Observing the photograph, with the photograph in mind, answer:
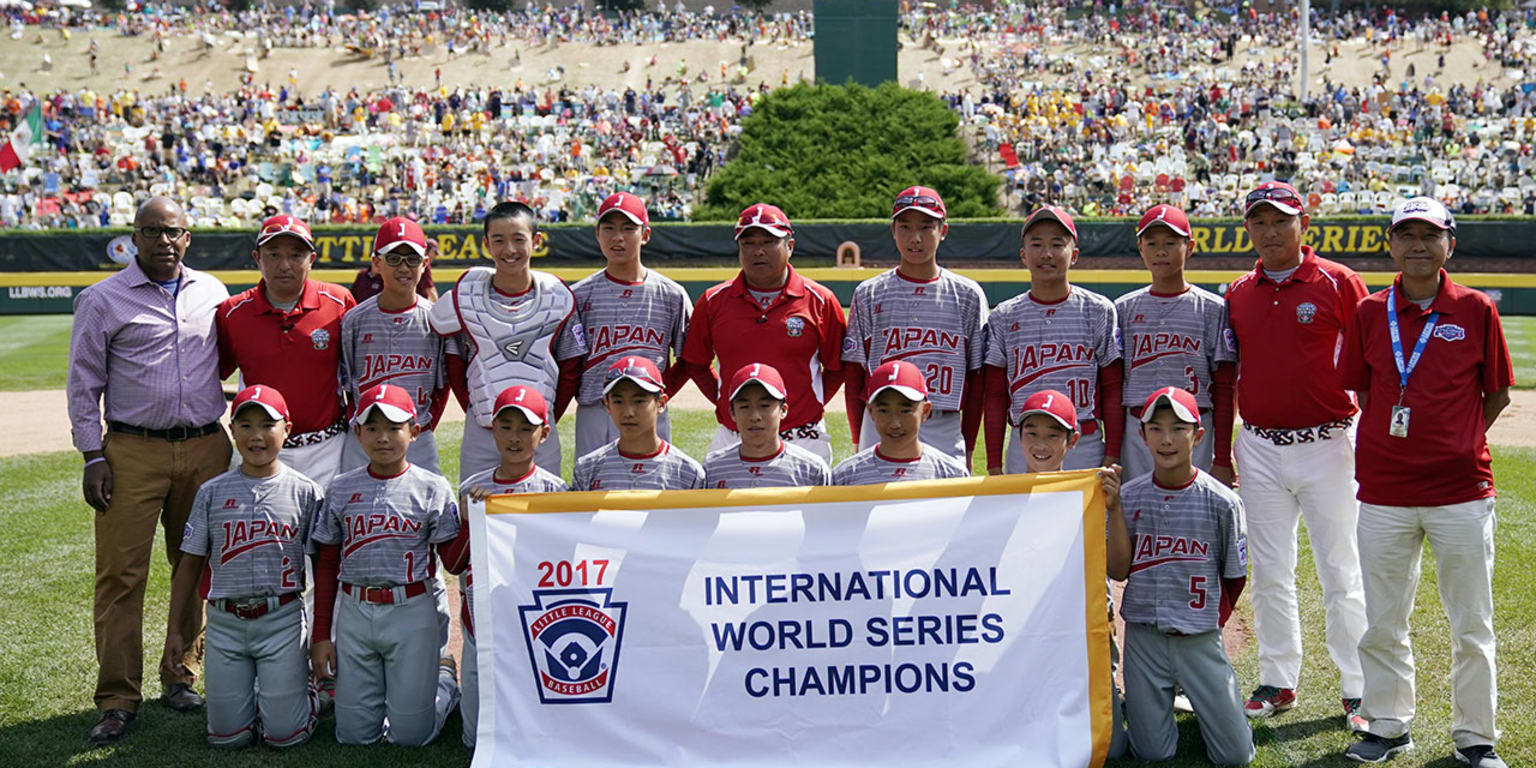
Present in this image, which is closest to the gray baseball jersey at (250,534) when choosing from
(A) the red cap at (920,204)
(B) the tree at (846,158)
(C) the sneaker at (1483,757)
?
(A) the red cap at (920,204)

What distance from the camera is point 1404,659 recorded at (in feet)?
18.1

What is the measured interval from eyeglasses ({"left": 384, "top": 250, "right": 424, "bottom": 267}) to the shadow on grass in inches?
90.4

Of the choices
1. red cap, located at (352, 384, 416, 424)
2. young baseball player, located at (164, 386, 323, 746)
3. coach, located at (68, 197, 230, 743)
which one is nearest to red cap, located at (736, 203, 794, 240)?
red cap, located at (352, 384, 416, 424)

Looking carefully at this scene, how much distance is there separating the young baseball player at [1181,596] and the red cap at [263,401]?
387 centimetres

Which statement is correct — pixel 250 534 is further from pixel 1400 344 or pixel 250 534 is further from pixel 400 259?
pixel 1400 344

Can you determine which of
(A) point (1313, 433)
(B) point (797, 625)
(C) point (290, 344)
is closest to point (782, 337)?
(B) point (797, 625)

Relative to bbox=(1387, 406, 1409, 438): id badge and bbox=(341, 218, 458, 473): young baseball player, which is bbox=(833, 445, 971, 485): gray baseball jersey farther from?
bbox=(341, 218, 458, 473): young baseball player

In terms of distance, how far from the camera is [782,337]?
6.61 meters

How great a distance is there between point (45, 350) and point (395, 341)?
17334 millimetres

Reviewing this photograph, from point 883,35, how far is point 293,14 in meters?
34.2

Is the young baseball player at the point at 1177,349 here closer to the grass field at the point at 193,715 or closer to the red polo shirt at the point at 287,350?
the grass field at the point at 193,715

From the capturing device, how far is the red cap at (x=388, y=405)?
5609 millimetres

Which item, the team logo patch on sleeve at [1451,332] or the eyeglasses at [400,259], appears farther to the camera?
the eyeglasses at [400,259]

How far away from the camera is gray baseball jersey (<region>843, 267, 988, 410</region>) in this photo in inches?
256
